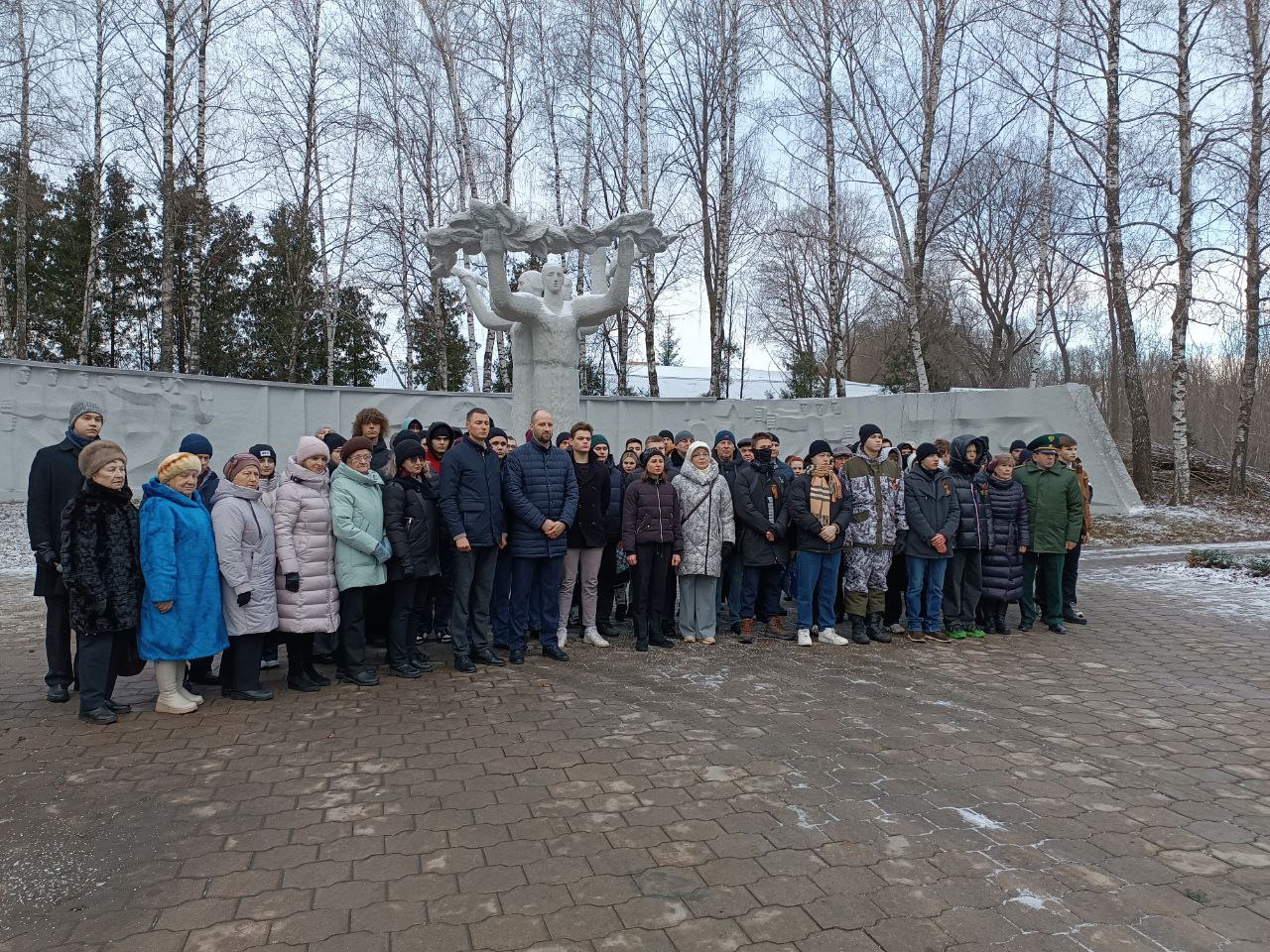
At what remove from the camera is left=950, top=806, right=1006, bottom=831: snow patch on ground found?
3.22 m

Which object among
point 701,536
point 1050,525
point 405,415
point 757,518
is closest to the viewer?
point 701,536

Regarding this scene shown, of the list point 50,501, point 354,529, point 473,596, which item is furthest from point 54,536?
point 473,596

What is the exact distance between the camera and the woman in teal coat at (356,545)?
17.0ft

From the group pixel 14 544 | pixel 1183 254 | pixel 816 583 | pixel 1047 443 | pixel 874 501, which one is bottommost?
pixel 14 544

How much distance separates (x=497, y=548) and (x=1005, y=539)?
14.9 feet

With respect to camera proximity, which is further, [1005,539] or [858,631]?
[1005,539]

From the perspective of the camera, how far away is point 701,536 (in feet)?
21.5

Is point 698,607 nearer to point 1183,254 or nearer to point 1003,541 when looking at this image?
point 1003,541

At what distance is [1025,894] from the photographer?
2713 mm

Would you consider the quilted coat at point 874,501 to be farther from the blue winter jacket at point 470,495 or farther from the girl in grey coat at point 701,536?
the blue winter jacket at point 470,495

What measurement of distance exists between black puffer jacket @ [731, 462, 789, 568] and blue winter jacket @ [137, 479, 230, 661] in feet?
13.4

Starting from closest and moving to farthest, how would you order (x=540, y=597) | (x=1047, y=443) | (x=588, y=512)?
(x=540, y=597), (x=588, y=512), (x=1047, y=443)

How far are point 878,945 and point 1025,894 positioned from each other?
0.68 metres

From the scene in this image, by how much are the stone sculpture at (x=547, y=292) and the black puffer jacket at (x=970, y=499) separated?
451 cm
